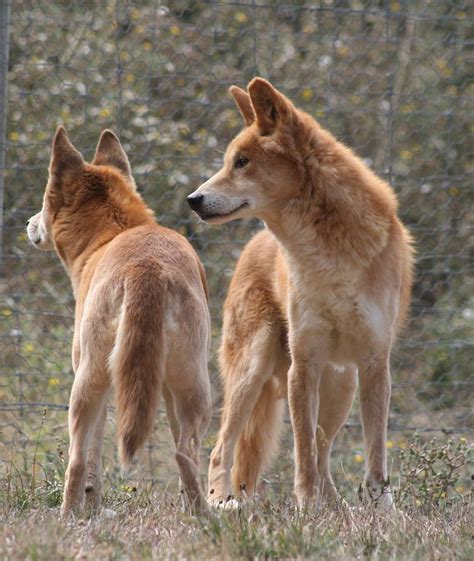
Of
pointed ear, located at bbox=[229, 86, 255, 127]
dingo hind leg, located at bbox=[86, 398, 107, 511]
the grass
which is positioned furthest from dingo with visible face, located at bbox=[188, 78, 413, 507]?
dingo hind leg, located at bbox=[86, 398, 107, 511]

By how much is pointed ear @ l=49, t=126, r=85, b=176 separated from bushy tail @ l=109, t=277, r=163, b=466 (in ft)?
4.37

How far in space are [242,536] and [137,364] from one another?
82 centimetres

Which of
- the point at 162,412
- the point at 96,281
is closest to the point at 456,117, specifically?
the point at 162,412

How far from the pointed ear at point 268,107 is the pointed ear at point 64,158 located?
3.11 feet

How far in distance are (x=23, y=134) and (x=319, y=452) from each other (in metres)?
2.86

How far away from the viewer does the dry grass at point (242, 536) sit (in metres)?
3.39

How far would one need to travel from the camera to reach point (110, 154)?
5.67 m

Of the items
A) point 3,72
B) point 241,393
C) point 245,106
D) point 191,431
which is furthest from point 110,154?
point 191,431

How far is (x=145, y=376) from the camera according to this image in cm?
403

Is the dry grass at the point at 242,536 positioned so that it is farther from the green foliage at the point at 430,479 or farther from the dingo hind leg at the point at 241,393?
the dingo hind leg at the point at 241,393

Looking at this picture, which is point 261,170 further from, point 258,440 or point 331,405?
point 258,440

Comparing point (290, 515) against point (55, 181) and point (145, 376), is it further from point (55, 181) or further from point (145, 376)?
point (55, 181)

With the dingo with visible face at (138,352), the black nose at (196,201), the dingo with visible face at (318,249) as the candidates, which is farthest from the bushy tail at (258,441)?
the black nose at (196,201)

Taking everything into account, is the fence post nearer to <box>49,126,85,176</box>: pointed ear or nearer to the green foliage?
<box>49,126,85,176</box>: pointed ear
